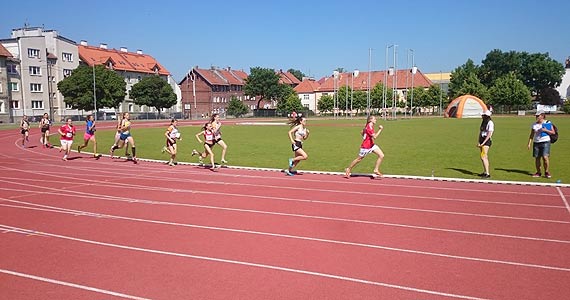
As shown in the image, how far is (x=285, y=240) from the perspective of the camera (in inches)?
283

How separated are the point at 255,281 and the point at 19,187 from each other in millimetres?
9366

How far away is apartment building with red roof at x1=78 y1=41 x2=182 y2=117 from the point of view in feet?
281

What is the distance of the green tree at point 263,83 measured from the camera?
332ft

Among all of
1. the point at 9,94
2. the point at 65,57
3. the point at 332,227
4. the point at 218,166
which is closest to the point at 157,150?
the point at 218,166

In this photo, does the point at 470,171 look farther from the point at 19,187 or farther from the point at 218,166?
the point at 19,187

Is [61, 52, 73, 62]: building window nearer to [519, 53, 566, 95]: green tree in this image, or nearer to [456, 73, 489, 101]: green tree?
[456, 73, 489, 101]: green tree

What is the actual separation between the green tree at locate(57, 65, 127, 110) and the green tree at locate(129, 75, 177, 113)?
9.23 metres

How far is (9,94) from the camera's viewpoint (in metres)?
66.9

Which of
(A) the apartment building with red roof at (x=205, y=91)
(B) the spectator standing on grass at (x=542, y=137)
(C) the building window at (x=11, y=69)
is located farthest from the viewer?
(A) the apartment building with red roof at (x=205, y=91)

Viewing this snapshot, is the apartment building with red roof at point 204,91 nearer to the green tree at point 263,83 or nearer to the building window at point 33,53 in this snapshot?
the green tree at point 263,83

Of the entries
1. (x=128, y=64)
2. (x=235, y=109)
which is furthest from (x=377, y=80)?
(x=128, y=64)

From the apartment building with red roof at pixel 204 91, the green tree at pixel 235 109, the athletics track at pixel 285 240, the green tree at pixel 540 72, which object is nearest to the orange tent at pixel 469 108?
the green tree at pixel 540 72

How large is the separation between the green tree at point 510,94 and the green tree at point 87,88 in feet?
227

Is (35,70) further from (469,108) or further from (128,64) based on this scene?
(469,108)
